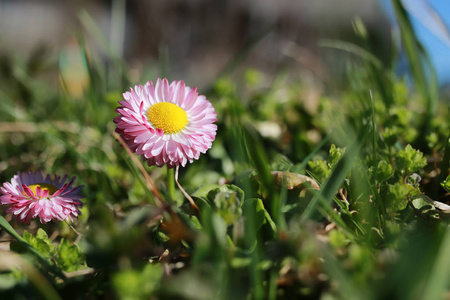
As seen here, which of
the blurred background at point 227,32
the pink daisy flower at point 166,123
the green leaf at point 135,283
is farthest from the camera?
the blurred background at point 227,32

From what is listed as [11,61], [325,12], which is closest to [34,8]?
[325,12]

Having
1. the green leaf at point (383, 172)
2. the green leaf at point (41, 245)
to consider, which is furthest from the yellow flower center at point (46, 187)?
the green leaf at point (383, 172)

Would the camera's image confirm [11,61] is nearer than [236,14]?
Yes

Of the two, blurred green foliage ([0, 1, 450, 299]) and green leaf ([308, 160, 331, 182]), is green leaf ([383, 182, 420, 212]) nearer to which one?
blurred green foliage ([0, 1, 450, 299])

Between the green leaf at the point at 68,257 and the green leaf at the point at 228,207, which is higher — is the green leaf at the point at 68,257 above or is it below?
below

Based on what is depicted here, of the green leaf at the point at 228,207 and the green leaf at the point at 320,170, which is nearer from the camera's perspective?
the green leaf at the point at 228,207

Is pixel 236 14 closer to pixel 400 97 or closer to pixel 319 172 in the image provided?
pixel 400 97

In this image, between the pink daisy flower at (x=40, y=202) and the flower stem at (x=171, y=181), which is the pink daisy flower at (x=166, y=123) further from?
the pink daisy flower at (x=40, y=202)
